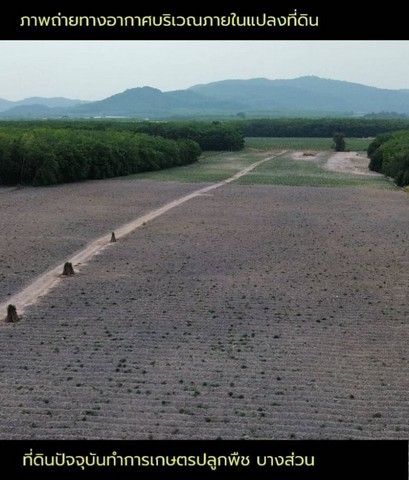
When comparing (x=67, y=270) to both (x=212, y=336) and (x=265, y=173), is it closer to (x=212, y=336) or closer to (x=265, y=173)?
(x=212, y=336)

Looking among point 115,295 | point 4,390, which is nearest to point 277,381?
point 4,390

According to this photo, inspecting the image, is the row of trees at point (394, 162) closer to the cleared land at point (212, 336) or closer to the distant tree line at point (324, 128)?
the cleared land at point (212, 336)

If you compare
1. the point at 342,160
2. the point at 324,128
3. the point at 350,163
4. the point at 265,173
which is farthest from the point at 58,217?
the point at 324,128

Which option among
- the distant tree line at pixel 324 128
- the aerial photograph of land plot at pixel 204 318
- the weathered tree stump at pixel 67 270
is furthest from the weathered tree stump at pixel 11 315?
the distant tree line at pixel 324 128

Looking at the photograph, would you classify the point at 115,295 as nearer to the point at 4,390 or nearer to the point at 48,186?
the point at 4,390

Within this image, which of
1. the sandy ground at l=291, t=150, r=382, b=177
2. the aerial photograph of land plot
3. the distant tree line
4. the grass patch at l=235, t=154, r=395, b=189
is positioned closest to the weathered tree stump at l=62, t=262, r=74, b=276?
the aerial photograph of land plot
